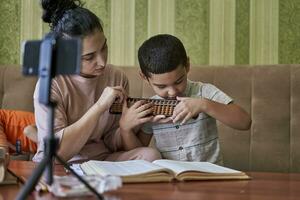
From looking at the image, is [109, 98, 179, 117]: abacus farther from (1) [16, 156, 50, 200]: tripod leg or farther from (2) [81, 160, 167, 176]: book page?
(1) [16, 156, 50, 200]: tripod leg

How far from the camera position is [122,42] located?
7.84 feet

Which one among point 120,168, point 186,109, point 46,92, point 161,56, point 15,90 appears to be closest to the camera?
point 46,92

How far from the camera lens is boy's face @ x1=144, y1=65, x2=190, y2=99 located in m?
1.42

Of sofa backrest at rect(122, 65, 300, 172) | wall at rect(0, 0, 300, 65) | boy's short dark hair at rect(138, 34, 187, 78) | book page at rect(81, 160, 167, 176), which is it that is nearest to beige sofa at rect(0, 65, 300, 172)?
sofa backrest at rect(122, 65, 300, 172)

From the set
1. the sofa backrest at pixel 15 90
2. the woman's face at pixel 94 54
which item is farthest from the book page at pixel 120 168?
the sofa backrest at pixel 15 90

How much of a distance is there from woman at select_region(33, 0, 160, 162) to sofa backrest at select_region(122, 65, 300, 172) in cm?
58

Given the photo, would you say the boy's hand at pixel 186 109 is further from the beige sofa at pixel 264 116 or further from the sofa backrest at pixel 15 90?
the sofa backrest at pixel 15 90

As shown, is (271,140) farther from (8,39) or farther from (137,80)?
(8,39)

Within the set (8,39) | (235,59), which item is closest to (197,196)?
(235,59)

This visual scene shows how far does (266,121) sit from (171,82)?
0.67 metres

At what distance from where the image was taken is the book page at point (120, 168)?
0.95 m

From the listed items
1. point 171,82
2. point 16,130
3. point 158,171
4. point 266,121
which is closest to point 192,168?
point 158,171

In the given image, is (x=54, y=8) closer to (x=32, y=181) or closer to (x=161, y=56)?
(x=161, y=56)

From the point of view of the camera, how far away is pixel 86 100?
152 centimetres
